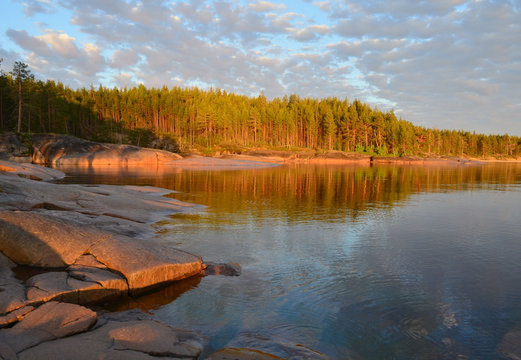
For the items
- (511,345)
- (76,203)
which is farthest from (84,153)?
(511,345)

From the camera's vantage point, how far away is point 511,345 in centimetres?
715

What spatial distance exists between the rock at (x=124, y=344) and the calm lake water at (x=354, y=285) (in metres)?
0.76

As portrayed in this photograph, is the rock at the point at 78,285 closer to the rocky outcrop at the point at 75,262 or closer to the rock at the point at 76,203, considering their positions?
the rocky outcrop at the point at 75,262

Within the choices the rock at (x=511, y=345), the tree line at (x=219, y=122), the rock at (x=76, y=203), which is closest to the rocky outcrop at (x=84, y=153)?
the tree line at (x=219, y=122)

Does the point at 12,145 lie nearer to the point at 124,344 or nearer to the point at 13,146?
the point at 13,146

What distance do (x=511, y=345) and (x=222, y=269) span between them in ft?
24.2

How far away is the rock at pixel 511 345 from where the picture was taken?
22.4 ft

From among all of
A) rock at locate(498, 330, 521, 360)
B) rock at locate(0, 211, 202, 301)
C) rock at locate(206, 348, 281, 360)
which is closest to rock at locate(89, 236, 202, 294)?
rock at locate(0, 211, 202, 301)

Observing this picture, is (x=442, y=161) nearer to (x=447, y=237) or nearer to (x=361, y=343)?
(x=447, y=237)

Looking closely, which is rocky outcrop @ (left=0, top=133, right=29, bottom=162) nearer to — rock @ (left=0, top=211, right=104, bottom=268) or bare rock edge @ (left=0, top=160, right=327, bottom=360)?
bare rock edge @ (left=0, top=160, right=327, bottom=360)

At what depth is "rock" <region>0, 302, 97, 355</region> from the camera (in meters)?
5.78

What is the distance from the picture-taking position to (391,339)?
7.45 meters

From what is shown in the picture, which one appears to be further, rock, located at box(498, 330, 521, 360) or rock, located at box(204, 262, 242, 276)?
rock, located at box(204, 262, 242, 276)

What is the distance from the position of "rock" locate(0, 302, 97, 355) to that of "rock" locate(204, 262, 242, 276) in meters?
4.33
